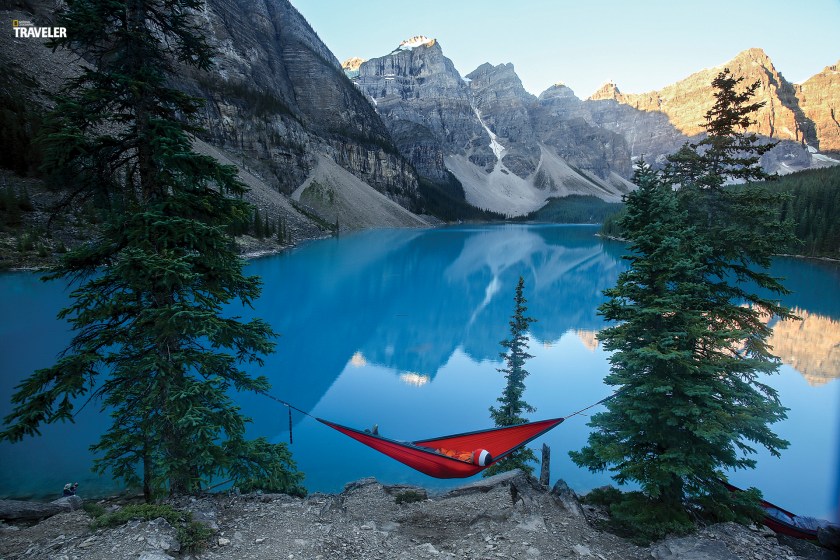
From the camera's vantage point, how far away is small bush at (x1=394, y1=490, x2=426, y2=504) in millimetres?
8582

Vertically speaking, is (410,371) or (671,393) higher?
(671,393)

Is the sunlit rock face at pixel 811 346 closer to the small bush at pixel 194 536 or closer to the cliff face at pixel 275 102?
the small bush at pixel 194 536

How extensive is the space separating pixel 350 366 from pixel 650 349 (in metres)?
17.8

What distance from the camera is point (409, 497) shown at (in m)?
8.75

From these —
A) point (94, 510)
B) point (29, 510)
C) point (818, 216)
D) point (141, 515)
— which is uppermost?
point (818, 216)

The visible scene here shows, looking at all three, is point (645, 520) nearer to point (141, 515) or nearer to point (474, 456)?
point (474, 456)

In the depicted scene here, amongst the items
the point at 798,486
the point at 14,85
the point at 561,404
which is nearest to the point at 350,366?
the point at 561,404

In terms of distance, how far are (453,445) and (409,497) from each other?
1.49m

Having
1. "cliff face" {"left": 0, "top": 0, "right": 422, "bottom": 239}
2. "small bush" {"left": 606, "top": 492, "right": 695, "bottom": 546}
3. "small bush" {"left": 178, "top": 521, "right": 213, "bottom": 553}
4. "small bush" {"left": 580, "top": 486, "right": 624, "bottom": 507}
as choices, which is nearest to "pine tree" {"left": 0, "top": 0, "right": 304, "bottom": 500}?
"small bush" {"left": 178, "top": 521, "right": 213, "bottom": 553}

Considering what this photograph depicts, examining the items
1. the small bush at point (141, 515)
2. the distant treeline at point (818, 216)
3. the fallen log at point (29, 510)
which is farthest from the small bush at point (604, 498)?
the distant treeline at point (818, 216)

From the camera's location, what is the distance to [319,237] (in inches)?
3484

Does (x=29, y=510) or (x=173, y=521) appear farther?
(x=29, y=510)

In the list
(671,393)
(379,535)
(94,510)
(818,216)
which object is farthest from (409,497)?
(818,216)

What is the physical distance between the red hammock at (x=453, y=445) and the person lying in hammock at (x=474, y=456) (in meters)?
0.09
